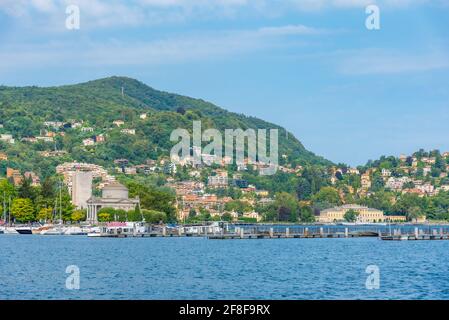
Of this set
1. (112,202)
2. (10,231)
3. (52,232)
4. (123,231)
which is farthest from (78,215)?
(123,231)

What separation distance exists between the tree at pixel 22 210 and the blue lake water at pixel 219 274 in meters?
59.3

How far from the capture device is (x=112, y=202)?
6344 inches

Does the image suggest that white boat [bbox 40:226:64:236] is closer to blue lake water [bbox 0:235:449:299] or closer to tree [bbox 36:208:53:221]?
tree [bbox 36:208:53:221]

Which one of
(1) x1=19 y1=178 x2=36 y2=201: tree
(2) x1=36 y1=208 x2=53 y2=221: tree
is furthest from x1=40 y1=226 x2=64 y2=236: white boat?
(1) x1=19 y1=178 x2=36 y2=201: tree

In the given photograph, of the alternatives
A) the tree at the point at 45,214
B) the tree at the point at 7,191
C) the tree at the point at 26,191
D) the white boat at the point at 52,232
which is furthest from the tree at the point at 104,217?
the white boat at the point at 52,232

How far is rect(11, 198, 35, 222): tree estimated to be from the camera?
142 m

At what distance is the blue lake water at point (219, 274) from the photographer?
150 ft

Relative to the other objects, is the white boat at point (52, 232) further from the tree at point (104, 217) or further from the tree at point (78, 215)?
the tree at point (104, 217)

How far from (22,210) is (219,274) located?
89.5 m

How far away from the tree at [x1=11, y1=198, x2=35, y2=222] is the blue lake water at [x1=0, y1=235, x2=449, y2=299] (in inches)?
2336

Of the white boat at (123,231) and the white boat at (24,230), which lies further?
the white boat at (24,230)

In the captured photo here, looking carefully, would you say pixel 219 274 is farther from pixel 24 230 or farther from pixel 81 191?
pixel 81 191
